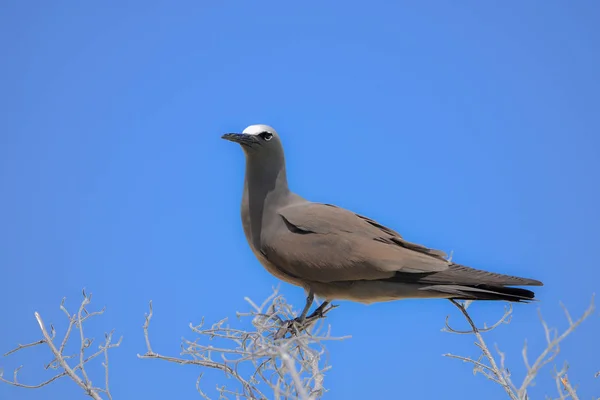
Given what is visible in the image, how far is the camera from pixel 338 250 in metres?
2.65

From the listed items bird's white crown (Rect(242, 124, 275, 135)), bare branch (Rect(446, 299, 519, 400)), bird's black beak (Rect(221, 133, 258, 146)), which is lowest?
bare branch (Rect(446, 299, 519, 400))

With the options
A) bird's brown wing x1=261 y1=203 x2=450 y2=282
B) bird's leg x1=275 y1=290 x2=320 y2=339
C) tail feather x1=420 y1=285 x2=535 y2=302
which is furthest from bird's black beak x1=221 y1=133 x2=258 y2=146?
tail feather x1=420 y1=285 x2=535 y2=302

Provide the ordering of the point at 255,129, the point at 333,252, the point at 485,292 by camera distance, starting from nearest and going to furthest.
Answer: the point at 485,292 → the point at 333,252 → the point at 255,129

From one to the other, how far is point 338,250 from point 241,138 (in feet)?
2.03

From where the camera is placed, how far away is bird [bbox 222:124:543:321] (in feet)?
8.39

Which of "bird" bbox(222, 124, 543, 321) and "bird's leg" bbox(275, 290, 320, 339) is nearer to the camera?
"bird" bbox(222, 124, 543, 321)

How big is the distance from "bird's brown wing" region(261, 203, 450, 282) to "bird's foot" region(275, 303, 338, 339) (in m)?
0.21

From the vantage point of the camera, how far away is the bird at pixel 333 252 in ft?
8.39

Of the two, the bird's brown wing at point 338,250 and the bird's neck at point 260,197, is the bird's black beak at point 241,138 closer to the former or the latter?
the bird's neck at point 260,197

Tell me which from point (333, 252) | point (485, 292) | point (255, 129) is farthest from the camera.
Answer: point (255, 129)

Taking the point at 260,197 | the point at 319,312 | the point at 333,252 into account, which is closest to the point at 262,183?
the point at 260,197

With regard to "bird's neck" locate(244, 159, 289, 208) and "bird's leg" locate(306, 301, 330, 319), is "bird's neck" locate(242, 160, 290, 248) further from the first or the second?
"bird's leg" locate(306, 301, 330, 319)

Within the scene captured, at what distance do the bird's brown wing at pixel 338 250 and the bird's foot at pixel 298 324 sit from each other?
210 millimetres

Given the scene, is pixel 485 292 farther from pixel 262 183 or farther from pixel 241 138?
pixel 241 138
